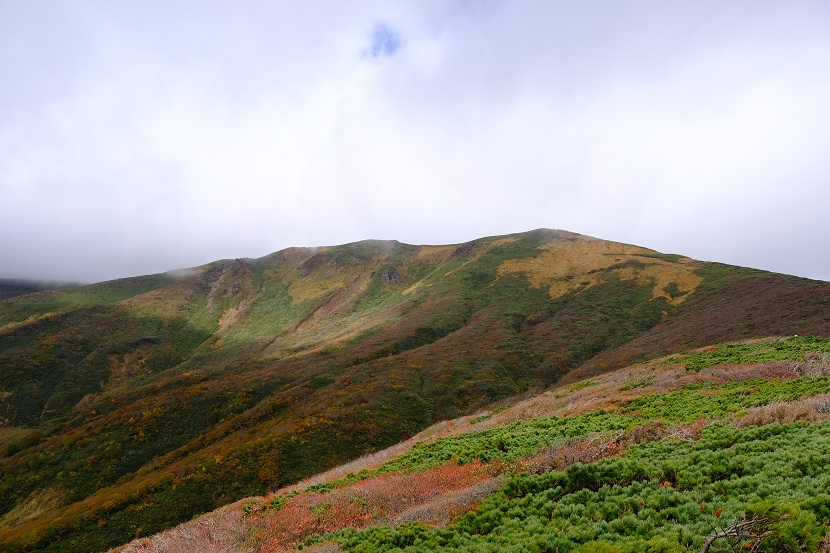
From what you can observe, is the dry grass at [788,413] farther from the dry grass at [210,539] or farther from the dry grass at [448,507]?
the dry grass at [210,539]

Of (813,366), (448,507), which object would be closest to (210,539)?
(448,507)

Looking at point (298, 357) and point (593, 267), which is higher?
point (593, 267)

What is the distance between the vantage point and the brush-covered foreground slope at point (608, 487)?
9.72 metres

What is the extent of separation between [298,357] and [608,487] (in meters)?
84.7

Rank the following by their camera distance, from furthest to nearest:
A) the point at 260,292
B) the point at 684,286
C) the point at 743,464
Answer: the point at 260,292
the point at 684,286
the point at 743,464

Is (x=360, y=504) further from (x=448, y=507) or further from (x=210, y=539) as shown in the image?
(x=210, y=539)

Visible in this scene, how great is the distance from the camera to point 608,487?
12.8 meters

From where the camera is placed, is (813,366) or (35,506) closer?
(813,366)

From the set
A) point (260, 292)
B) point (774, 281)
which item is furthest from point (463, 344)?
point (260, 292)

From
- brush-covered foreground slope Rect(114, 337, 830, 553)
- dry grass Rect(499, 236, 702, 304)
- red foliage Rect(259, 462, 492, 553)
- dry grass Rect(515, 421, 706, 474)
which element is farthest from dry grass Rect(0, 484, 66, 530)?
dry grass Rect(499, 236, 702, 304)

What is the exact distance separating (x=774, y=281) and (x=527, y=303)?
48.8 m

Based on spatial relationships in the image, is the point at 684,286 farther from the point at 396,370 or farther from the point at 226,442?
the point at 226,442

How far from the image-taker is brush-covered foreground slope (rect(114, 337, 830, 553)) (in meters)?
9.72

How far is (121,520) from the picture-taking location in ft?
120
